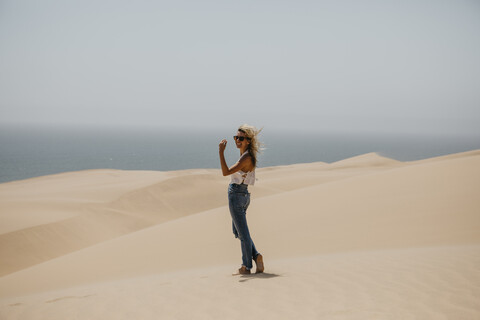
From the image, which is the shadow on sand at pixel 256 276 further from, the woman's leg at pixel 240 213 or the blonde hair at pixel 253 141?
the blonde hair at pixel 253 141

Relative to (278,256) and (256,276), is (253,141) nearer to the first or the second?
(256,276)

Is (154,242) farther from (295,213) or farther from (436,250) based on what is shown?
(436,250)

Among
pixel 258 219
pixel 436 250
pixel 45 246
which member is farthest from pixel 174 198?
pixel 436 250

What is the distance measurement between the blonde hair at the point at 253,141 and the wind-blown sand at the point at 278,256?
154 cm

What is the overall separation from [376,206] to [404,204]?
649mm

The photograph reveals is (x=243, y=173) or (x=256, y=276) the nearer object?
(x=243, y=173)

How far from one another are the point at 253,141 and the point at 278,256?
315cm

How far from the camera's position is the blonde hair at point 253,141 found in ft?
14.7

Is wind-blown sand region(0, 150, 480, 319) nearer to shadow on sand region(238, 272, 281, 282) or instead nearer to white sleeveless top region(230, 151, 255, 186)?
shadow on sand region(238, 272, 281, 282)

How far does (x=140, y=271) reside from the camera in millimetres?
7004

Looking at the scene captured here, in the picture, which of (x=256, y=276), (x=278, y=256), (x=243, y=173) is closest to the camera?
(x=243, y=173)

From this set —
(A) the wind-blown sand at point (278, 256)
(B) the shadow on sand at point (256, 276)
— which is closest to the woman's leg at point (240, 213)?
(B) the shadow on sand at point (256, 276)

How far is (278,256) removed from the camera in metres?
6.83

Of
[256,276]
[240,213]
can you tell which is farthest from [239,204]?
[256,276]
